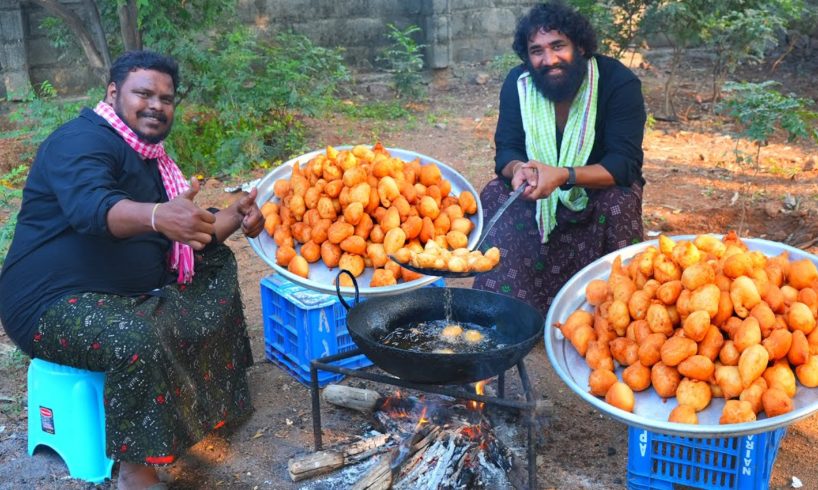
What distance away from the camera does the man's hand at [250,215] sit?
3.22m

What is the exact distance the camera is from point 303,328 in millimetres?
3527

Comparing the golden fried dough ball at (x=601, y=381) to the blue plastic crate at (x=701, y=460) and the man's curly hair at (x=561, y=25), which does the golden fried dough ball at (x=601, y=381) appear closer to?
the blue plastic crate at (x=701, y=460)

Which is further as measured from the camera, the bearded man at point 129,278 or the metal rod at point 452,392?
the bearded man at point 129,278

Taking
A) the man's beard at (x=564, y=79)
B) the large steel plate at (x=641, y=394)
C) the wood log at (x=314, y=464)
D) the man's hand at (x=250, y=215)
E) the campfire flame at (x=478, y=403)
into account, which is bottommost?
the wood log at (x=314, y=464)

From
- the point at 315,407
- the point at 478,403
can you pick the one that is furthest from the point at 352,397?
the point at 478,403

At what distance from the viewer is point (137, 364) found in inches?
108

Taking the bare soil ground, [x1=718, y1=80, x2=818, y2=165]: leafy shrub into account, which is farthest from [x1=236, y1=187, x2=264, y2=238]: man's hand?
[x1=718, y1=80, x2=818, y2=165]: leafy shrub

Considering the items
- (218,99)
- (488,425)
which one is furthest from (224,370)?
(218,99)

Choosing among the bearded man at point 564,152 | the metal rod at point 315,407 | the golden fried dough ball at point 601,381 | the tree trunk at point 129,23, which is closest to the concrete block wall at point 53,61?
the tree trunk at point 129,23

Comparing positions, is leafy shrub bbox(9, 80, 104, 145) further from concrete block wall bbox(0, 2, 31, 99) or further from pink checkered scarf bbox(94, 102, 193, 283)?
pink checkered scarf bbox(94, 102, 193, 283)

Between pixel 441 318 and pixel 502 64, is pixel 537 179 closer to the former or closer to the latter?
pixel 441 318

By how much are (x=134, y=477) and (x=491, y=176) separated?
163 inches

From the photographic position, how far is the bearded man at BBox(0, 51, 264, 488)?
2725 mm

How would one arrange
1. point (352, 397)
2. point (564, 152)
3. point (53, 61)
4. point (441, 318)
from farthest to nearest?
point (53, 61), point (564, 152), point (352, 397), point (441, 318)
